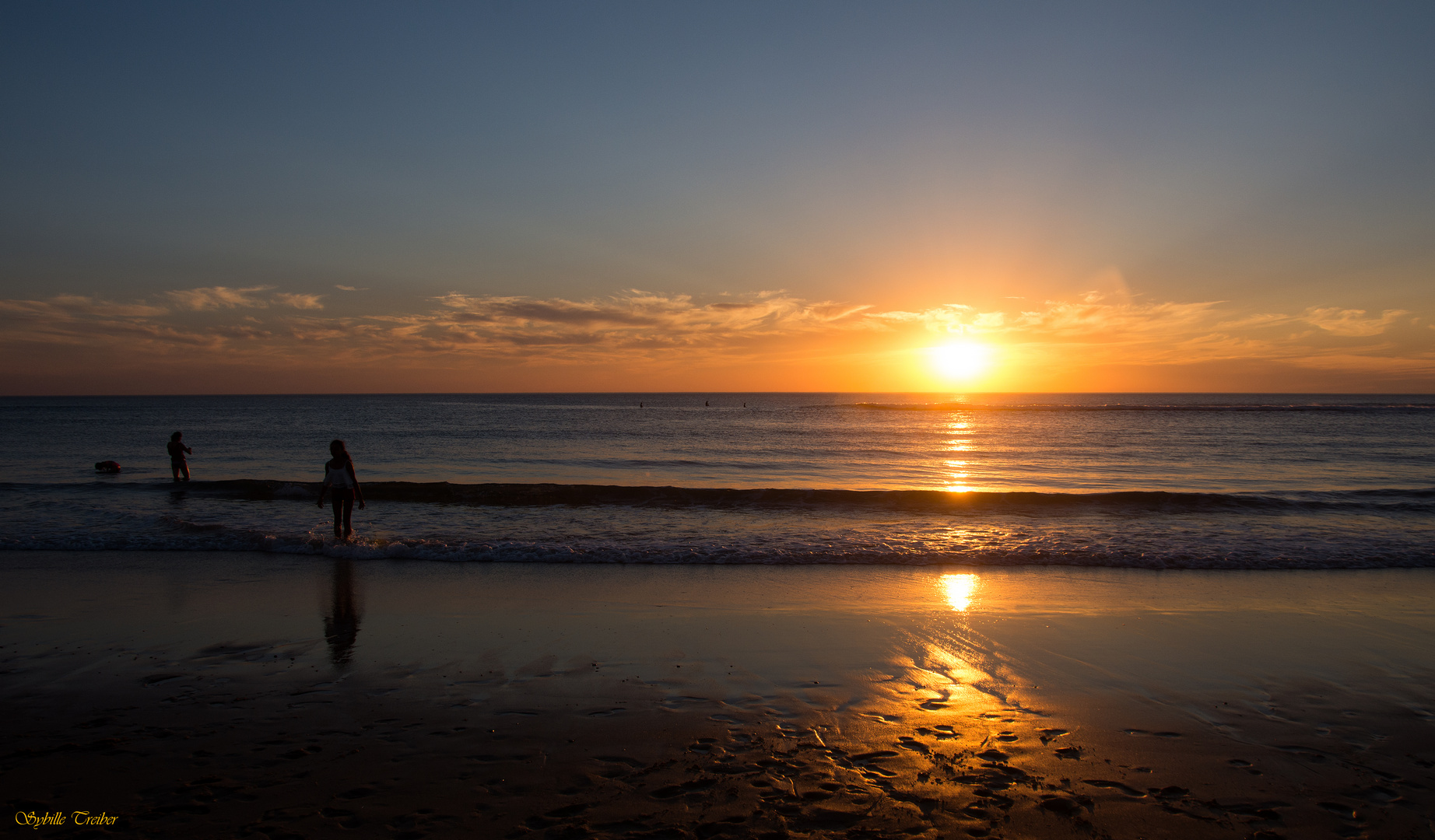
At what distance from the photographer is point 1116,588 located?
909 centimetres

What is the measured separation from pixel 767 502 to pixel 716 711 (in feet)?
43.0

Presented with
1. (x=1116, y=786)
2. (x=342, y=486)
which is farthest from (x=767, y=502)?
(x=1116, y=786)

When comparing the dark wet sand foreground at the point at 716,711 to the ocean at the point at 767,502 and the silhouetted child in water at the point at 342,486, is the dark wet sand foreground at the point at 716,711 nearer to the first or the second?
the ocean at the point at 767,502

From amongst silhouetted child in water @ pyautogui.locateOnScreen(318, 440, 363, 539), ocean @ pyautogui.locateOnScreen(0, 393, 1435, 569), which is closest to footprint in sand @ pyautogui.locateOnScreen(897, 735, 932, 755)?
ocean @ pyautogui.locateOnScreen(0, 393, 1435, 569)

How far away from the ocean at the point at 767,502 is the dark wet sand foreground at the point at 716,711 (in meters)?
2.68

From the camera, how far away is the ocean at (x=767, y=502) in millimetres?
11398

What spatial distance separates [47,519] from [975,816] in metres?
17.9

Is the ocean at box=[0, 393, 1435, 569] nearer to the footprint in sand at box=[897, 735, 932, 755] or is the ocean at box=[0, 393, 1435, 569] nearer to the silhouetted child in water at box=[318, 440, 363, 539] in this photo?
the silhouetted child in water at box=[318, 440, 363, 539]

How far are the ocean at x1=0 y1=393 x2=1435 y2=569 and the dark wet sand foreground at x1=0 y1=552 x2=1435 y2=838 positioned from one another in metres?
2.68

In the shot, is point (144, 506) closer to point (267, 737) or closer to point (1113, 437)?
point (267, 737)

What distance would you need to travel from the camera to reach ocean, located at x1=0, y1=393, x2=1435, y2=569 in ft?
37.4

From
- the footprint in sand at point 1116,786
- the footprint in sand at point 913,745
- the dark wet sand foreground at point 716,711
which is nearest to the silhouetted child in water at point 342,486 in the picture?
the dark wet sand foreground at point 716,711

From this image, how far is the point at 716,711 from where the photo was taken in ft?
16.7

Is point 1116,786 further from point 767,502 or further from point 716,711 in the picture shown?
point 767,502
